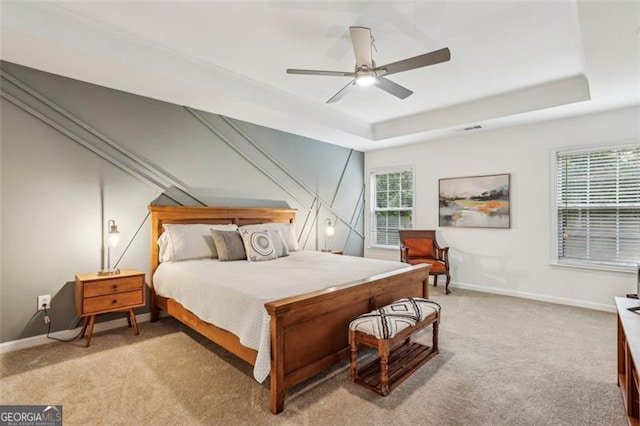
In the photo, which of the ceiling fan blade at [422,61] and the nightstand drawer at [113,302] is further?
the nightstand drawer at [113,302]

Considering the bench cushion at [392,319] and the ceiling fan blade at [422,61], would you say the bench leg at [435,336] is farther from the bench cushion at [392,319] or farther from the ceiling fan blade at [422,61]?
the ceiling fan blade at [422,61]

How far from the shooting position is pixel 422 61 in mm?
2428

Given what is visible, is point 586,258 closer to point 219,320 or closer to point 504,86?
point 504,86

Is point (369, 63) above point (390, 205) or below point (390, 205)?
above

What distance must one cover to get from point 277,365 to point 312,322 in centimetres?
36

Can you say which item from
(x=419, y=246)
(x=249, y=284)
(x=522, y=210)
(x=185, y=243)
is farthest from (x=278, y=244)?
(x=522, y=210)

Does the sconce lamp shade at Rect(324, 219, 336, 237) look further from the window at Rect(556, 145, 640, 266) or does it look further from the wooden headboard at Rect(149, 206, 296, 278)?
the window at Rect(556, 145, 640, 266)

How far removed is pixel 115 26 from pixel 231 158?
1907mm

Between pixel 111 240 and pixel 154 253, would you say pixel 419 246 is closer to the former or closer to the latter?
pixel 154 253

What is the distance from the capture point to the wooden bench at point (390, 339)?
210 centimetres

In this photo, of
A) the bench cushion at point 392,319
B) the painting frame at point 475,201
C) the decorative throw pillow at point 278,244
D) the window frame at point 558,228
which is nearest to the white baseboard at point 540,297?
the window frame at point 558,228

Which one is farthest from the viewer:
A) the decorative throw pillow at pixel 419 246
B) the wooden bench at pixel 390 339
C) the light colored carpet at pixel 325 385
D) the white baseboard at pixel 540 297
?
the decorative throw pillow at pixel 419 246

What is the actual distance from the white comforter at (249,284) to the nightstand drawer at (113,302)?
0.25m

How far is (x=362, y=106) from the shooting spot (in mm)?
4555
